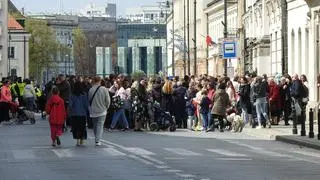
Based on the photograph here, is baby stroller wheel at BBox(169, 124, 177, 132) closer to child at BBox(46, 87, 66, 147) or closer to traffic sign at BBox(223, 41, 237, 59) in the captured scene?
child at BBox(46, 87, 66, 147)

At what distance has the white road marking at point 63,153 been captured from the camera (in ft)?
84.0

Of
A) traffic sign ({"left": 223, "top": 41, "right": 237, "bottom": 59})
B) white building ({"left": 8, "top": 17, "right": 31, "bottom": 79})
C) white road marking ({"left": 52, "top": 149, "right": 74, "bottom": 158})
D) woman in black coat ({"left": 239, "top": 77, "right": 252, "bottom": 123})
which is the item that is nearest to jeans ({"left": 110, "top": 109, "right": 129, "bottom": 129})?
woman in black coat ({"left": 239, "top": 77, "right": 252, "bottom": 123})

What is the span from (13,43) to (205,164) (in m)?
133

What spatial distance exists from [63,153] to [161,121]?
13296 millimetres

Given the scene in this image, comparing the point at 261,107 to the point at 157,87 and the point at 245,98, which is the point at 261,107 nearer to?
the point at 245,98

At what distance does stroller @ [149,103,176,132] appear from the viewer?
39219 millimetres

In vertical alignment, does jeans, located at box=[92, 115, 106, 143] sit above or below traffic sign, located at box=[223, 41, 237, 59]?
below

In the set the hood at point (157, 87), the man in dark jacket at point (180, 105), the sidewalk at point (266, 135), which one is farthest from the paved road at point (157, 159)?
the hood at point (157, 87)

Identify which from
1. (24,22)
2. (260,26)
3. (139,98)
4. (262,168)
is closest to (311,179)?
(262,168)

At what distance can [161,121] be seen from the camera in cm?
3944

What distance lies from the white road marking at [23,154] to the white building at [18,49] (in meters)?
125

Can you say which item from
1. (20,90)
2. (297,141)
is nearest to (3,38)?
(20,90)

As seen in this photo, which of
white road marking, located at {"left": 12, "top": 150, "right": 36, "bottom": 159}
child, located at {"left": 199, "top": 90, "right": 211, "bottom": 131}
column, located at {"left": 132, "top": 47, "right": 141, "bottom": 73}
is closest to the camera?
white road marking, located at {"left": 12, "top": 150, "right": 36, "bottom": 159}

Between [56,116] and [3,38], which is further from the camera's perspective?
[3,38]
